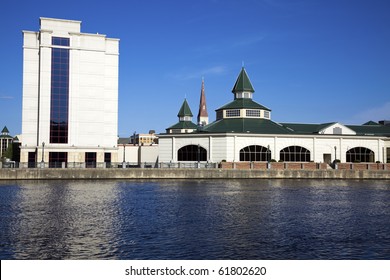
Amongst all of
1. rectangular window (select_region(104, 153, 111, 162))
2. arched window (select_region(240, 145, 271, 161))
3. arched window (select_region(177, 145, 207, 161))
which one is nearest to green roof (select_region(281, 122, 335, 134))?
arched window (select_region(240, 145, 271, 161))

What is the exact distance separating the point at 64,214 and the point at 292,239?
16.9m

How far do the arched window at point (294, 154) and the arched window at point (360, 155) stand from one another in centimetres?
967

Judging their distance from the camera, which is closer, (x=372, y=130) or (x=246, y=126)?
(x=246, y=126)

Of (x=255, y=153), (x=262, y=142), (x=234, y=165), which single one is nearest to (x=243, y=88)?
(x=262, y=142)

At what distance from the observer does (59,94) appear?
86.8 metres

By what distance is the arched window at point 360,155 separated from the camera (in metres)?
88.9

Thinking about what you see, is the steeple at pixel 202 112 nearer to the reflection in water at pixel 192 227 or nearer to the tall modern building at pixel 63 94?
the tall modern building at pixel 63 94

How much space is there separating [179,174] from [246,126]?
1992 cm

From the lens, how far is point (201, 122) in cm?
19412

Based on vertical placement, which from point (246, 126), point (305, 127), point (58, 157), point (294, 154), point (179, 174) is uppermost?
point (305, 127)

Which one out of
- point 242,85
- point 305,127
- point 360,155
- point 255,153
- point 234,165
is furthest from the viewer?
point 242,85

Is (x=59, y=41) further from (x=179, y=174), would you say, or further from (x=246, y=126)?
(x=246, y=126)

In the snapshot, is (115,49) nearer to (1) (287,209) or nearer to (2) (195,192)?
(2) (195,192)

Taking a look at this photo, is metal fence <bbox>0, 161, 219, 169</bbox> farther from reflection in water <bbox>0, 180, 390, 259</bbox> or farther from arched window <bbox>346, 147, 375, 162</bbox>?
arched window <bbox>346, 147, 375, 162</bbox>
